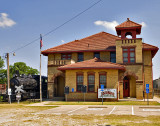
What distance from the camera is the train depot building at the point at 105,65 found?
27766mm

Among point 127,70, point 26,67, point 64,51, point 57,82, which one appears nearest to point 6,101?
point 57,82

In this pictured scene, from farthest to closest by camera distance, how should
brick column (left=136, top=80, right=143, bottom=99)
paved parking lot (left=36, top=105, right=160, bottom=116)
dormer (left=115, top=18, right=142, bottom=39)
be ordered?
dormer (left=115, top=18, right=142, bottom=39) → brick column (left=136, top=80, right=143, bottom=99) → paved parking lot (left=36, top=105, right=160, bottom=116)

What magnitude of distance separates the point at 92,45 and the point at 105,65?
6971 mm

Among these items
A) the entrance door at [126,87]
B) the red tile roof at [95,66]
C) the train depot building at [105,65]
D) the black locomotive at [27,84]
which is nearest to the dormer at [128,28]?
the train depot building at [105,65]

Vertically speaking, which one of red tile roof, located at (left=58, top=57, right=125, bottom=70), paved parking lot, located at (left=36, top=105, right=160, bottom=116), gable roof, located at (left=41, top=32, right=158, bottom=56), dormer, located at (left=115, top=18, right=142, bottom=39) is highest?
dormer, located at (left=115, top=18, right=142, bottom=39)

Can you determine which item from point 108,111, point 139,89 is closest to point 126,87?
point 139,89

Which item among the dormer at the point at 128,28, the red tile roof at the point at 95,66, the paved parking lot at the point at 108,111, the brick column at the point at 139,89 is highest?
the dormer at the point at 128,28

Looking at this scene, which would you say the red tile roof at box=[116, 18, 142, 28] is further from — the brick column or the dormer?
the brick column

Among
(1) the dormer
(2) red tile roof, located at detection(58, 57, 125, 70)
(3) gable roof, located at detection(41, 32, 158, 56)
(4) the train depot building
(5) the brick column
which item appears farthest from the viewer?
(3) gable roof, located at detection(41, 32, 158, 56)

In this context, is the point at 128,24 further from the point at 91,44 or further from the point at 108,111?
the point at 108,111

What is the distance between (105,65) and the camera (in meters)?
27.5

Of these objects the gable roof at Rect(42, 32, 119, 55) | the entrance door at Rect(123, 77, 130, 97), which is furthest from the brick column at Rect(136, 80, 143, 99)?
the gable roof at Rect(42, 32, 119, 55)

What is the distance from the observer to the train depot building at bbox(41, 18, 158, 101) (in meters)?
27.8

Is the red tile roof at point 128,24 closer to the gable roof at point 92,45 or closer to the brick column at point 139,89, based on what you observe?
the gable roof at point 92,45
